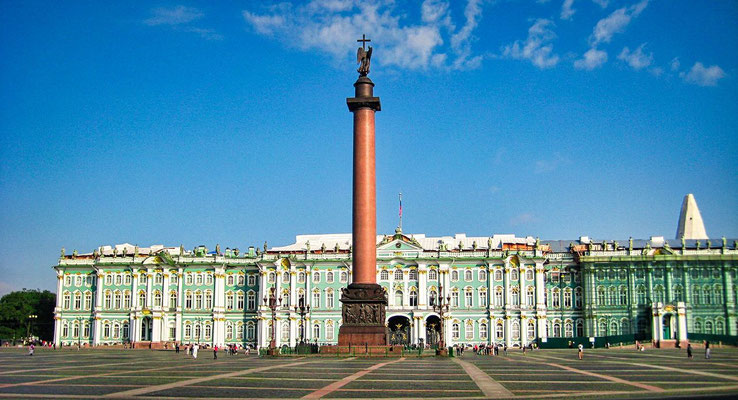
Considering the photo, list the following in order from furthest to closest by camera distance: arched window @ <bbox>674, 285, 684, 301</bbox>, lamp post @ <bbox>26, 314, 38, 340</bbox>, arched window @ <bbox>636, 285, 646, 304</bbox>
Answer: lamp post @ <bbox>26, 314, 38, 340</bbox> → arched window @ <bbox>636, 285, 646, 304</bbox> → arched window @ <bbox>674, 285, 684, 301</bbox>

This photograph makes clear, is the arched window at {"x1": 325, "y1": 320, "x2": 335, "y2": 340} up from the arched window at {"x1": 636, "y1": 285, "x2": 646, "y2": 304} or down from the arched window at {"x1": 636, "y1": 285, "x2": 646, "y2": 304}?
down

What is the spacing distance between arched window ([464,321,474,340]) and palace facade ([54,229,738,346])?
0.40ft

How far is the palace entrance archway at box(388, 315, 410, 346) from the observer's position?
303 feet

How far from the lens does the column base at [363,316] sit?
5488cm

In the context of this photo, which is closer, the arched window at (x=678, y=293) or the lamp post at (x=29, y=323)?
the arched window at (x=678, y=293)

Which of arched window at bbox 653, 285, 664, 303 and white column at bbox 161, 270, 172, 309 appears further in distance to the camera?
white column at bbox 161, 270, 172, 309

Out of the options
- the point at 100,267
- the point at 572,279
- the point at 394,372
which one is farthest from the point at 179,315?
the point at 394,372

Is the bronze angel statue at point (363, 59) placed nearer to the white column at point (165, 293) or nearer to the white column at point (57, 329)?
the white column at point (165, 293)

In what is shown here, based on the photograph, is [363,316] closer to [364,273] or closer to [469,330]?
[364,273]

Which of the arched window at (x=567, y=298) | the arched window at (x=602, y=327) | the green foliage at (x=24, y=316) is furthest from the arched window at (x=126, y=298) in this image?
the arched window at (x=602, y=327)

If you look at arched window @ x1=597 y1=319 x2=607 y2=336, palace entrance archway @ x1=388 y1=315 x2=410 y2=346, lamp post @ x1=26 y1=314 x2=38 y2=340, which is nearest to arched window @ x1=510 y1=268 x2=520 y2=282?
arched window @ x1=597 y1=319 x2=607 y2=336

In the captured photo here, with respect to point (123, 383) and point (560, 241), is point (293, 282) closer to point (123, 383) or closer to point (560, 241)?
point (560, 241)

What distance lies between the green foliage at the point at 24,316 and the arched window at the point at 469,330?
61.1 meters

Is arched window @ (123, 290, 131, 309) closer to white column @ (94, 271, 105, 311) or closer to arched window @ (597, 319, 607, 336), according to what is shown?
white column @ (94, 271, 105, 311)
